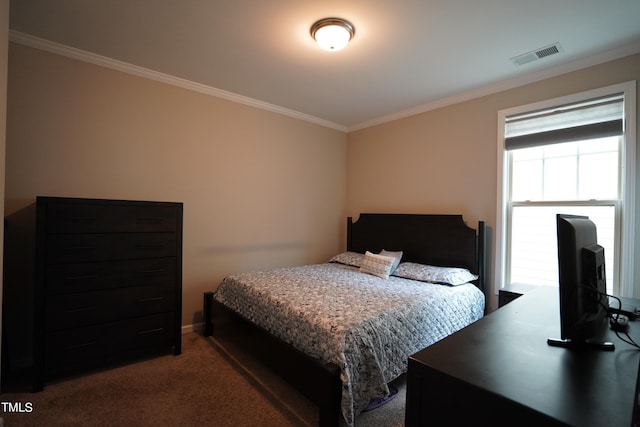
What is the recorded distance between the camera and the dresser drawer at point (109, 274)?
6.62 ft

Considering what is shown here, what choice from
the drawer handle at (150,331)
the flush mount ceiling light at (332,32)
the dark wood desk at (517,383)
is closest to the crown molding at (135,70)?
the flush mount ceiling light at (332,32)

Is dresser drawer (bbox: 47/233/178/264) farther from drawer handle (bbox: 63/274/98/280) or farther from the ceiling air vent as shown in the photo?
the ceiling air vent

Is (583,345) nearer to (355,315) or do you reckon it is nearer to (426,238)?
(355,315)

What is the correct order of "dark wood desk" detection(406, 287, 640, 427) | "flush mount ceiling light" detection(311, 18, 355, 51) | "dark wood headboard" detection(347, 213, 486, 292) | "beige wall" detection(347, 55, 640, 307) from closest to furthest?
"dark wood desk" detection(406, 287, 640, 427) → "flush mount ceiling light" detection(311, 18, 355, 51) → "beige wall" detection(347, 55, 640, 307) → "dark wood headboard" detection(347, 213, 486, 292)

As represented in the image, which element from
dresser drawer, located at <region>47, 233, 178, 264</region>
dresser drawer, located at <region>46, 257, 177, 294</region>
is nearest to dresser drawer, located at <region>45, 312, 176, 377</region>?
dresser drawer, located at <region>46, 257, 177, 294</region>

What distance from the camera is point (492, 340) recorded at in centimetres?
108

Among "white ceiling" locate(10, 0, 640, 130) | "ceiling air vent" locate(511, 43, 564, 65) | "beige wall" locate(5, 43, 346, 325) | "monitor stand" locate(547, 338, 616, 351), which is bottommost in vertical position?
"monitor stand" locate(547, 338, 616, 351)

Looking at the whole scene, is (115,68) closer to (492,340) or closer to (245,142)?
(245,142)

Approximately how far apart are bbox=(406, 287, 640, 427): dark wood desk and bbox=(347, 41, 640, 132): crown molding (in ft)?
7.63

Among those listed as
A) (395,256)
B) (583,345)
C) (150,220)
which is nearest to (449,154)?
(395,256)

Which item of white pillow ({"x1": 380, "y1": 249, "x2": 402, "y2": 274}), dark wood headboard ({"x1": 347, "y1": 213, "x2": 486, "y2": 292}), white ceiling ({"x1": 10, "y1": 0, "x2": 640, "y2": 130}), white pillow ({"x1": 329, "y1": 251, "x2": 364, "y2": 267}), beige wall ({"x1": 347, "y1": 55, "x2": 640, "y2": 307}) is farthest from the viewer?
white pillow ({"x1": 329, "y1": 251, "x2": 364, "y2": 267})

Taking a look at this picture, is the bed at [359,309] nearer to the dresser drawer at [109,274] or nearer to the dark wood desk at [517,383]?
the dresser drawer at [109,274]

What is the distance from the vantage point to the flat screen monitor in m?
1.02

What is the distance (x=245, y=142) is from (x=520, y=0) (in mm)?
2686
